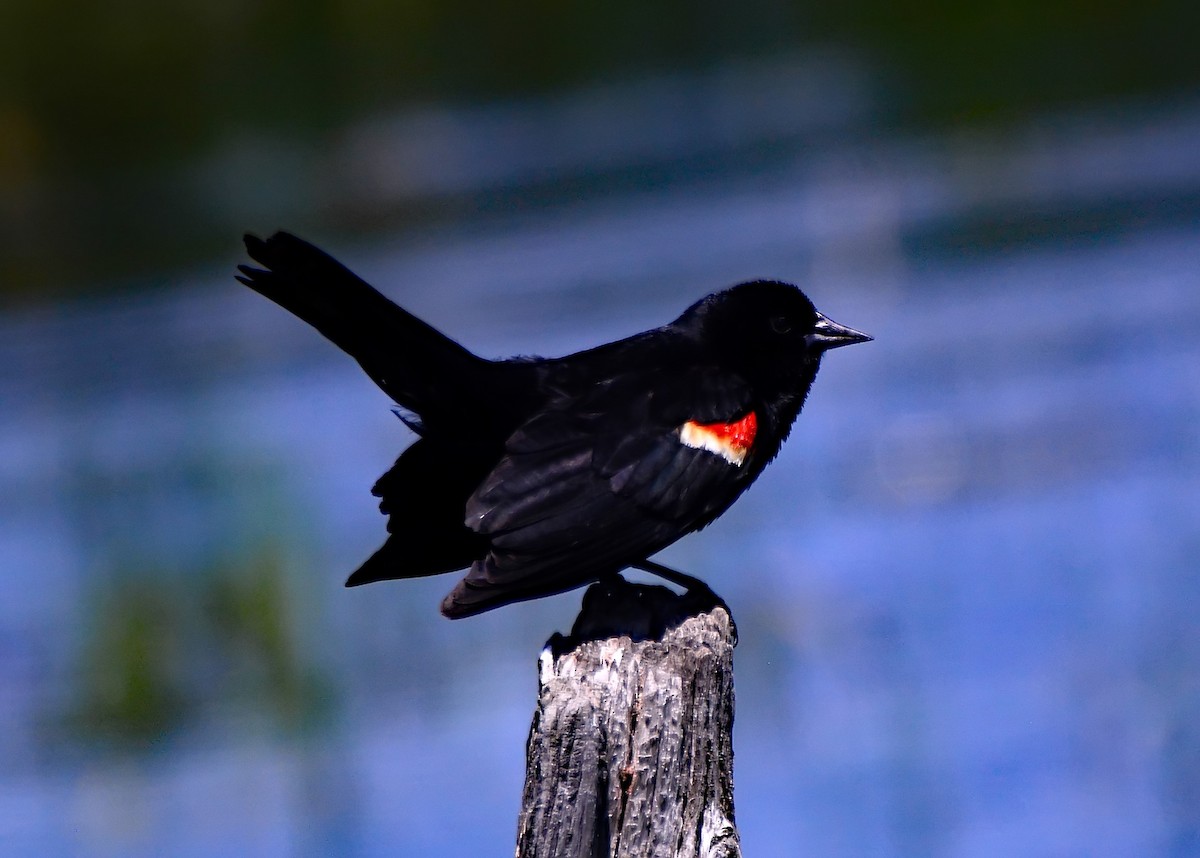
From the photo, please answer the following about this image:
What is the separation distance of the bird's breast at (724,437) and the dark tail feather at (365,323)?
1.79ft

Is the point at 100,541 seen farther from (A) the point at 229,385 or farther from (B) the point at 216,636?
(A) the point at 229,385

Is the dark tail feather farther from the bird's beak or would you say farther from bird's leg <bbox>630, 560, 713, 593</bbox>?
the bird's beak

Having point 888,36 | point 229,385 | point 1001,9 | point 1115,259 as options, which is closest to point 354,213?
point 229,385

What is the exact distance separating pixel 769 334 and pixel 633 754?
1756 millimetres

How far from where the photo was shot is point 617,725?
2.43 m

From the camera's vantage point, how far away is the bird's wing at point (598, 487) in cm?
308

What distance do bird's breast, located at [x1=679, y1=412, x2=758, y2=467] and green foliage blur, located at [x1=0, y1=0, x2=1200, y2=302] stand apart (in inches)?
346

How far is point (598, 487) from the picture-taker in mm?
3260

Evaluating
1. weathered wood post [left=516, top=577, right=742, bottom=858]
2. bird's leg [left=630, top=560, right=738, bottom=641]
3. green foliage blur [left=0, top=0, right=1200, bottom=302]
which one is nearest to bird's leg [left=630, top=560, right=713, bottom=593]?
bird's leg [left=630, top=560, right=738, bottom=641]

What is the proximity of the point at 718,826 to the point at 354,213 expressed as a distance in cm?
1348

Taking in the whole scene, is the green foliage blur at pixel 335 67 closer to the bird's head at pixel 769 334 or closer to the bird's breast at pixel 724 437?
the bird's head at pixel 769 334

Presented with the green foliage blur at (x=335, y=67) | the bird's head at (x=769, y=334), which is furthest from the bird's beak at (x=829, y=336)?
the green foliage blur at (x=335, y=67)

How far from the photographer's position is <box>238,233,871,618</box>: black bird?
10.3 feet

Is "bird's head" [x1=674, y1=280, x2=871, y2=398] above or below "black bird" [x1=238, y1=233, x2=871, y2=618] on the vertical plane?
above
